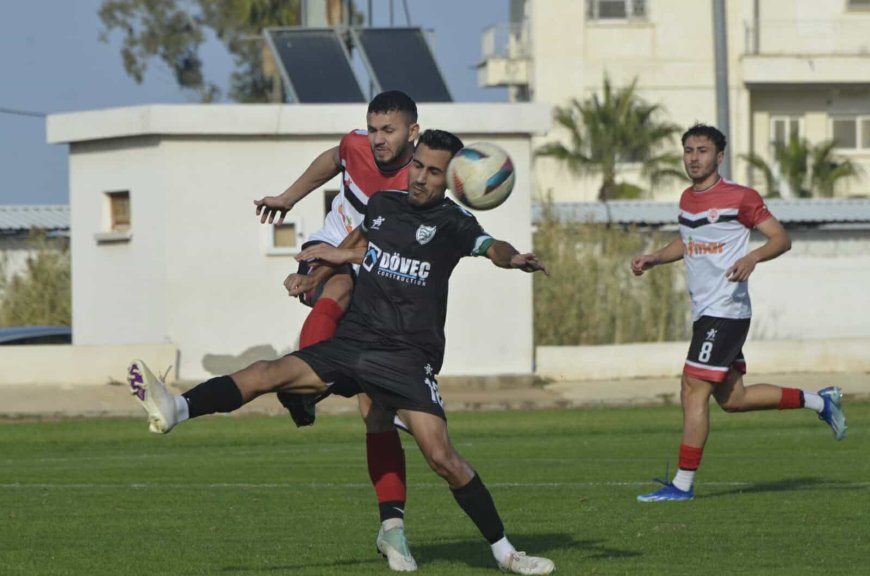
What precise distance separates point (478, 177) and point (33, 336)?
19660 mm

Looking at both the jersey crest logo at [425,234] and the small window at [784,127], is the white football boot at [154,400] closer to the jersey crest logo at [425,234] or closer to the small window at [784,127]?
the jersey crest logo at [425,234]

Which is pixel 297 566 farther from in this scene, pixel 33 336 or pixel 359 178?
pixel 33 336

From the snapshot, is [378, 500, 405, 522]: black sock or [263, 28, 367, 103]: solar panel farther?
[263, 28, 367, 103]: solar panel

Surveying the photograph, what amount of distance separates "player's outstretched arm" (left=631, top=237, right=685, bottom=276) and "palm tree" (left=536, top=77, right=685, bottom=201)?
4434 cm

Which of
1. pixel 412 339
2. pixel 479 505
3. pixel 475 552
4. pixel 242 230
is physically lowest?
pixel 475 552

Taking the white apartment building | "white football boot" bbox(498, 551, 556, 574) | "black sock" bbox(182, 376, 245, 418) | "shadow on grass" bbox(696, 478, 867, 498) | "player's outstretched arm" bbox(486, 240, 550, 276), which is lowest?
"shadow on grass" bbox(696, 478, 867, 498)

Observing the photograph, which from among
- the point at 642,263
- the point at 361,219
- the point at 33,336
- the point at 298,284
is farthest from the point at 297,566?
the point at 33,336

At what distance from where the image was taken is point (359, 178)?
969 centimetres

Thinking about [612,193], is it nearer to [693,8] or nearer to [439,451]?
[693,8]

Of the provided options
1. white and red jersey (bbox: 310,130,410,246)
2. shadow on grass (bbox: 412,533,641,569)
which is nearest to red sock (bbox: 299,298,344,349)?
white and red jersey (bbox: 310,130,410,246)

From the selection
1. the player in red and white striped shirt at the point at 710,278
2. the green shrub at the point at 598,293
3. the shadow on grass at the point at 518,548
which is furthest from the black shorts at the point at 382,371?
the green shrub at the point at 598,293

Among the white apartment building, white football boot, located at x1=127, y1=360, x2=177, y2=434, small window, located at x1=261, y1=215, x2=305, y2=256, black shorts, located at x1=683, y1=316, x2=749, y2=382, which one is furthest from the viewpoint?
the white apartment building

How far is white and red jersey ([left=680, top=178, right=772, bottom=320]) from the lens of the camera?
39.7ft

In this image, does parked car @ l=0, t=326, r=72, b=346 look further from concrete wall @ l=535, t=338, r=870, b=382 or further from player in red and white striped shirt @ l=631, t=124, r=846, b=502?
player in red and white striped shirt @ l=631, t=124, r=846, b=502
